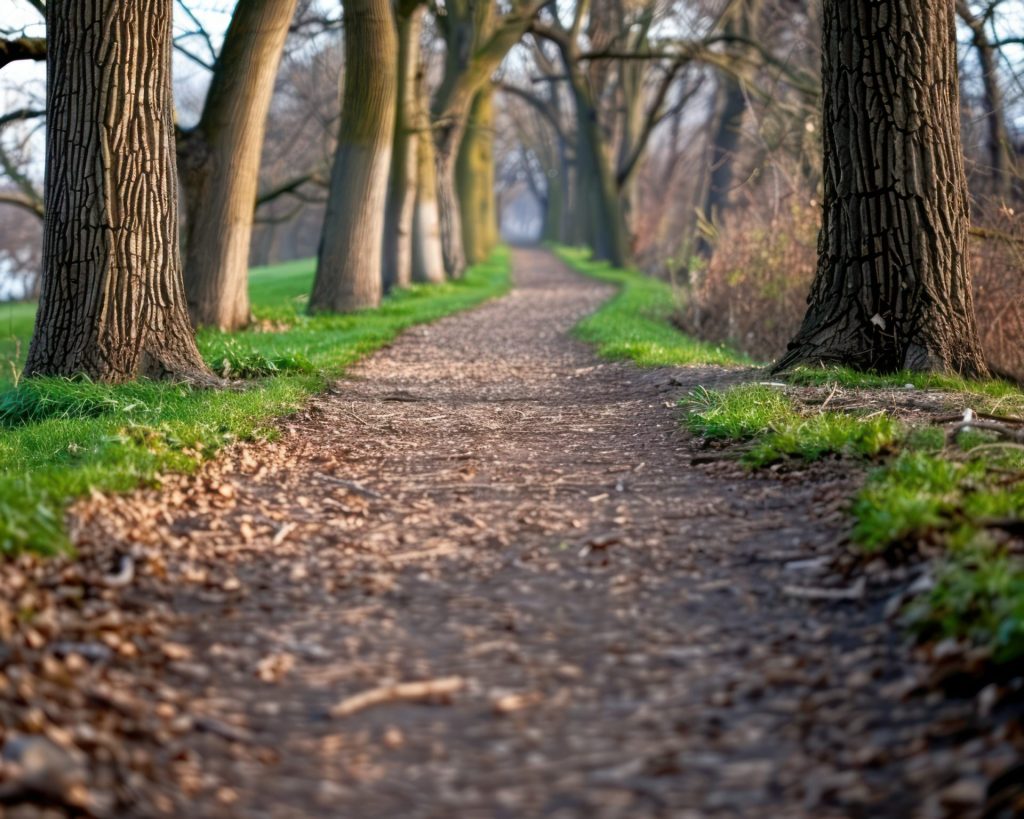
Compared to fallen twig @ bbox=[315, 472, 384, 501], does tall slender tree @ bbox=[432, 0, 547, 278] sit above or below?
above

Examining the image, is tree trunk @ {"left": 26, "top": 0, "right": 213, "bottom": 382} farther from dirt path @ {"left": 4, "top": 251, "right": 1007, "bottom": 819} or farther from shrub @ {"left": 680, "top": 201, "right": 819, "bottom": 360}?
shrub @ {"left": 680, "top": 201, "right": 819, "bottom": 360}

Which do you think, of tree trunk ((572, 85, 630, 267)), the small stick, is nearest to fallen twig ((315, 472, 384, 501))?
the small stick

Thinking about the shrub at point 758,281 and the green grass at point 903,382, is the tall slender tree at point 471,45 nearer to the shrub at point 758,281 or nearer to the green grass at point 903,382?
the shrub at point 758,281

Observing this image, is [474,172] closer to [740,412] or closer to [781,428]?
[740,412]

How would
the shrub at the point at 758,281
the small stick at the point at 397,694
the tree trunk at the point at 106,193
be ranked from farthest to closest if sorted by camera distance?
the shrub at the point at 758,281
the tree trunk at the point at 106,193
the small stick at the point at 397,694

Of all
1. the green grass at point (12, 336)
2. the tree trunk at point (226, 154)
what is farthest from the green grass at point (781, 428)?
the green grass at point (12, 336)

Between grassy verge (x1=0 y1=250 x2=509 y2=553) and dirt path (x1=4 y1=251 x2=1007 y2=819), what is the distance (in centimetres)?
19

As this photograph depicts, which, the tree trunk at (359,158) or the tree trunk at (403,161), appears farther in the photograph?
the tree trunk at (403,161)

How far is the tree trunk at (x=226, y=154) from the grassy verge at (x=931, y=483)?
6955 mm

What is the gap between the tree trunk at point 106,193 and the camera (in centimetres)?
777

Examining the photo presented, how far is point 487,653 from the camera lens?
150 inches

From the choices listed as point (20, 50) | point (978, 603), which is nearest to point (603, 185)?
point (20, 50)

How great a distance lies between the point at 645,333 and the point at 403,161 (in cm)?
750

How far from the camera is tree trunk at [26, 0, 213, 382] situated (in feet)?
25.5
